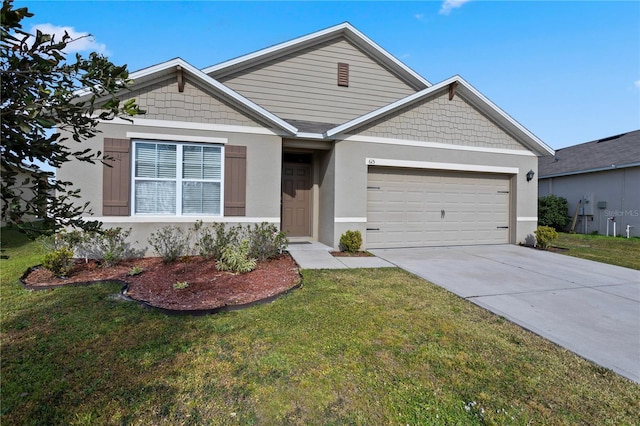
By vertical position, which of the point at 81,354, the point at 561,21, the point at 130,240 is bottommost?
the point at 81,354

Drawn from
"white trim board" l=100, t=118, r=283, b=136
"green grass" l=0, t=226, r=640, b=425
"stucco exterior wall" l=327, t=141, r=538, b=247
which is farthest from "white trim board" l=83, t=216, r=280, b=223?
"green grass" l=0, t=226, r=640, b=425

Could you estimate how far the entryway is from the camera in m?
9.69

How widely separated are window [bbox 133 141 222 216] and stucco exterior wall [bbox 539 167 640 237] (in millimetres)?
18067

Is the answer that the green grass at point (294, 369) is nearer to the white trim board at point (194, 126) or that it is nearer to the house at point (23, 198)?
the house at point (23, 198)

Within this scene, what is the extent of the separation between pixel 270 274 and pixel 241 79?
7041 mm

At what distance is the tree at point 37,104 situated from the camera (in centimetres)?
143

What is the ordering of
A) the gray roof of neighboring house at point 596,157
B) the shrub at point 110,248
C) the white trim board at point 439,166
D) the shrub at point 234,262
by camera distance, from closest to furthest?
the shrub at point 234,262 → the shrub at point 110,248 → the white trim board at point 439,166 → the gray roof of neighboring house at point 596,157

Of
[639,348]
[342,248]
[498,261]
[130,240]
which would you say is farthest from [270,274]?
[498,261]

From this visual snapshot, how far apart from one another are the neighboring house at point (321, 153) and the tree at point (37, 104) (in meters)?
5.88

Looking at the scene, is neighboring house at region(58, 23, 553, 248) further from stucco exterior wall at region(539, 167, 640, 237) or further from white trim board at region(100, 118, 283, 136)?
stucco exterior wall at region(539, 167, 640, 237)

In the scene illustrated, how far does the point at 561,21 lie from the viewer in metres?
8.09

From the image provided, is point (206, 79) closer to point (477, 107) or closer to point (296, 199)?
point (296, 199)

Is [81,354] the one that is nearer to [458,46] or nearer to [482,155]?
[482,155]

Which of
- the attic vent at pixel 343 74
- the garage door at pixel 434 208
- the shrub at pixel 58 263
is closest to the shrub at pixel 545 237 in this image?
the garage door at pixel 434 208
